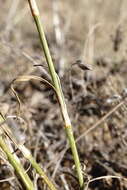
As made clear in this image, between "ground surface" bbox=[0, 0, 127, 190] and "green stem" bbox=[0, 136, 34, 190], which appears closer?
"green stem" bbox=[0, 136, 34, 190]

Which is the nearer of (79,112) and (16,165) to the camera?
(16,165)

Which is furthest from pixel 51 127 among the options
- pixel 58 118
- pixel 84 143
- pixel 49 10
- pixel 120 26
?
pixel 49 10

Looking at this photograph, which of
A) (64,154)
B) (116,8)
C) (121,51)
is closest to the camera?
(64,154)

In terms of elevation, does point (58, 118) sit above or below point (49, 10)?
below

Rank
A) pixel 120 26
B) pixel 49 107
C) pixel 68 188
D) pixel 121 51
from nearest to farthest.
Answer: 1. pixel 68 188
2. pixel 120 26
3. pixel 49 107
4. pixel 121 51

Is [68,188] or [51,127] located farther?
[51,127]

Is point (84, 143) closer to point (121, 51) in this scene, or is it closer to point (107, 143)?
point (107, 143)

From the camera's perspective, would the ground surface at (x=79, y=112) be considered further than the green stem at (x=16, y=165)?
Yes

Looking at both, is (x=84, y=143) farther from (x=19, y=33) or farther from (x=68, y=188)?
(x=19, y=33)

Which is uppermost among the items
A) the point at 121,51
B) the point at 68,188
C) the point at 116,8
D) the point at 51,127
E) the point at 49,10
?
the point at 49,10

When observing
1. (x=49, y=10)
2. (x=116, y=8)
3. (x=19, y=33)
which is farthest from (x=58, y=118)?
(x=49, y=10)
